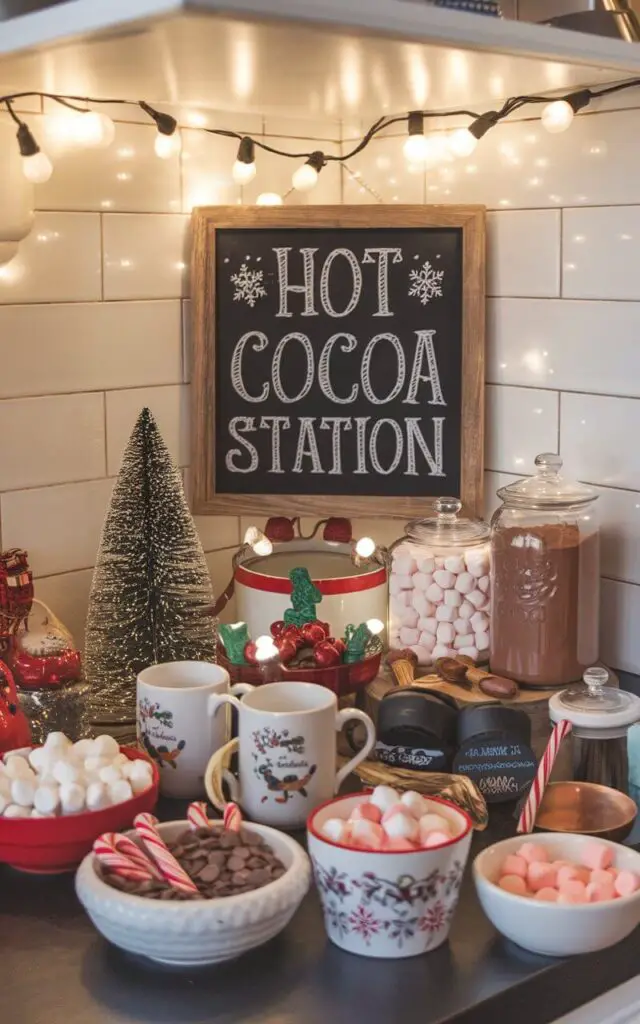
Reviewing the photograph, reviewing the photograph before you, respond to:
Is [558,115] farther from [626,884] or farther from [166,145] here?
[626,884]

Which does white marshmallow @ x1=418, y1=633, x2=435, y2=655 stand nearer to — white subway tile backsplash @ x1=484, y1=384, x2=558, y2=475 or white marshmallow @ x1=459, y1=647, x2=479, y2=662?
white marshmallow @ x1=459, y1=647, x2=479, y2=662

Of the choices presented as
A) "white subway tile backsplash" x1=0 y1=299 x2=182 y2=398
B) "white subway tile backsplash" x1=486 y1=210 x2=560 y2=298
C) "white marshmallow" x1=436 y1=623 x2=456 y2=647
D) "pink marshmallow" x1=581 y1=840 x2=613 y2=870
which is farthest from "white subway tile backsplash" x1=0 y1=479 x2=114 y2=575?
"pink marshmallow" x1=581 y1=840 x2=613 y2=870

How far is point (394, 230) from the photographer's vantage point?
1.59 meters

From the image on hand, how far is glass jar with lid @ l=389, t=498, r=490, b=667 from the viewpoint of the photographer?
145 cm

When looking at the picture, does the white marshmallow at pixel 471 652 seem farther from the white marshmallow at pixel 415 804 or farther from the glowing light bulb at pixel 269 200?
the glowing light bulb at pixel 269 200

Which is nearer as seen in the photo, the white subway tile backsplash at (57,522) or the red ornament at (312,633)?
the red ornament at (312,633)

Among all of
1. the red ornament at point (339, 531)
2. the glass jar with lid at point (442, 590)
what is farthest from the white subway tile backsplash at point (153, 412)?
the glass jar with lid at point (442, 590)

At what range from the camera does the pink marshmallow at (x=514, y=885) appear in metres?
0.99

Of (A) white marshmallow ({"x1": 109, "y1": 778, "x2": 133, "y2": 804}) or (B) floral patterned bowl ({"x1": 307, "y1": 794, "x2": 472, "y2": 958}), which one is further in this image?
(A) white marshmallow ({"x1": 109, "y1": 778, "x2": 133, "y2": 804})

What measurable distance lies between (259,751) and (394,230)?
2.36 feet

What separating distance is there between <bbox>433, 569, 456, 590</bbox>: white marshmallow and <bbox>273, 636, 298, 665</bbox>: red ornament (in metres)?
0.20

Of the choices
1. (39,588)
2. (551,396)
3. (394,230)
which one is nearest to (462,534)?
(551,396)

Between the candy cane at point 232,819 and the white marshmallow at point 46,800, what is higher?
the white marshmallow at point 46,800

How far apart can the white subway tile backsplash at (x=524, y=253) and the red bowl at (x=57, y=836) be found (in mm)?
784
